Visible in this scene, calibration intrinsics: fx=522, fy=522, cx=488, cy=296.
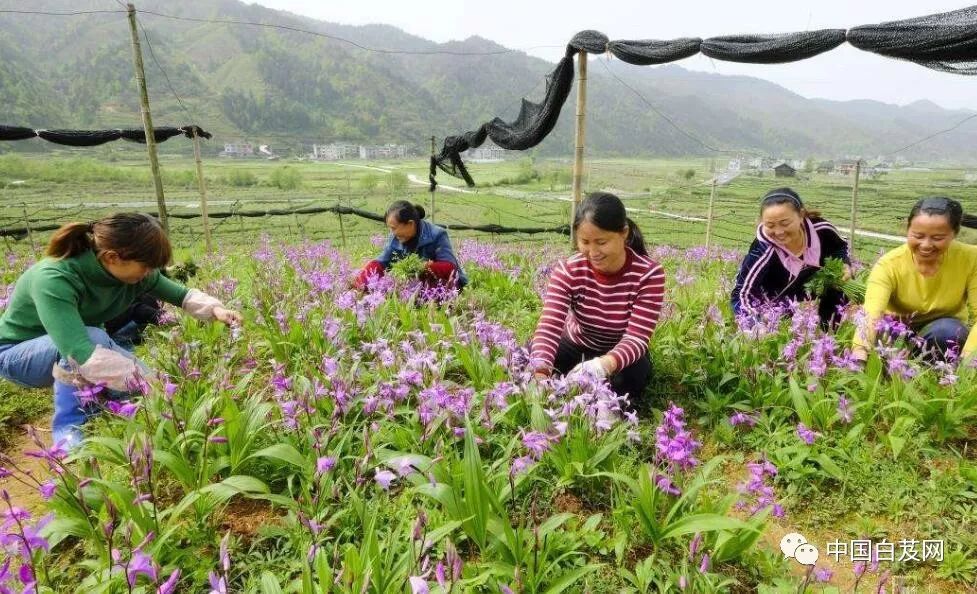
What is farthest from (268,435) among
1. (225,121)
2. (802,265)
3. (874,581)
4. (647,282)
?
(225,121)

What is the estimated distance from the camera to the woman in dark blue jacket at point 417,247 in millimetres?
5387

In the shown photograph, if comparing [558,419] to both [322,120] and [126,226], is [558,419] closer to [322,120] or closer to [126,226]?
[126,226]

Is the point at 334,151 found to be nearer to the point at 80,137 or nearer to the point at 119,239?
the point at 80,137

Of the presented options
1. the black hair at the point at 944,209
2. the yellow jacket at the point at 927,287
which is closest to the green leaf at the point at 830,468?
the yellow jacket at the point at 927,287

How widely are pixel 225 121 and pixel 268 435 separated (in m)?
127

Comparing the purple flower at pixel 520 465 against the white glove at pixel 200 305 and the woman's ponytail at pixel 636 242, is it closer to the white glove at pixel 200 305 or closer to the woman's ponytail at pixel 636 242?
the woman's ponytail at pixel 636 242

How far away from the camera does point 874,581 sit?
206 centimetres

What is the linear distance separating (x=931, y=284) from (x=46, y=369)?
5633mm

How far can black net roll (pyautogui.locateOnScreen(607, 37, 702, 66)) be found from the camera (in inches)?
214

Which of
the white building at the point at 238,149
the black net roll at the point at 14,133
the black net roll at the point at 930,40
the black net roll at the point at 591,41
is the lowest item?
the black net roll at the point at 14,133

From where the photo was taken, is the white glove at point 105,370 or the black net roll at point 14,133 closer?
the white glove at point 105,370

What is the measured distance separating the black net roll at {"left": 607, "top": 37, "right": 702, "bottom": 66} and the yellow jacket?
3.06m

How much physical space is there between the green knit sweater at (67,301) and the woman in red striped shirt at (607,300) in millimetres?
2545

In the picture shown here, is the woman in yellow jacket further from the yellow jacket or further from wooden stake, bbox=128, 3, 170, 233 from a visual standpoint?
wooden stake, bbox=128, 3, 170, 233
